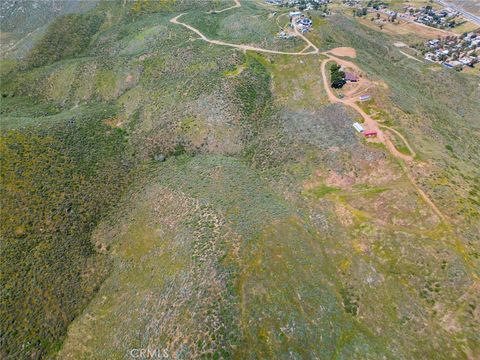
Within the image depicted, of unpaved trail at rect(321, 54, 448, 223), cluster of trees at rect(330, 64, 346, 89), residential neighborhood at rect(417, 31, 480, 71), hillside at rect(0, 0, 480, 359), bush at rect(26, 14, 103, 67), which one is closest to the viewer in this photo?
hillside at rect(0, 0, 480, 359)

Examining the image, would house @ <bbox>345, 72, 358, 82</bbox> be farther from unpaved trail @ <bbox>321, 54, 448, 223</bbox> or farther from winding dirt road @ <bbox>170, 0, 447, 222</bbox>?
unpaved trail @ <bbox>321, 54, 448, 223</bbox>

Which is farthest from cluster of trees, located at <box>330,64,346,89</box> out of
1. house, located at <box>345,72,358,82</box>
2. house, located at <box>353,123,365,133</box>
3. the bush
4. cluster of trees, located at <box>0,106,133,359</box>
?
the bush

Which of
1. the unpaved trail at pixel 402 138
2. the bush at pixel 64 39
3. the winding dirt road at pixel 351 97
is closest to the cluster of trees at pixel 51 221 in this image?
the winding dirt road at pixel 351 97

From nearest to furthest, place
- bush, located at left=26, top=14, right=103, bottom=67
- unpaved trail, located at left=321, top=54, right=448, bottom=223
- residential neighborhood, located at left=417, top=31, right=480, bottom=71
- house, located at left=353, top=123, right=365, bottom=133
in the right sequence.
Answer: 1. unpaved trail, located at left=321, top=54, right=448, bottom=223
2. house, located at left=353, top=123, right=365, bottom=133
3. bush, located at left=26, top=14, right=103, bottom=67
4. residential neighborhood, located at left=417, top=31, right=480, bottom=71

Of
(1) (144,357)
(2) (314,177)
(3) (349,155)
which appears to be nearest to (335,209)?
(2) (314,177)

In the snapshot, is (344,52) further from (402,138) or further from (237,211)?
(237,211)

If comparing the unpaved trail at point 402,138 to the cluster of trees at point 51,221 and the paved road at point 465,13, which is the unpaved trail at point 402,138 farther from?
the paved road at point 465,13
